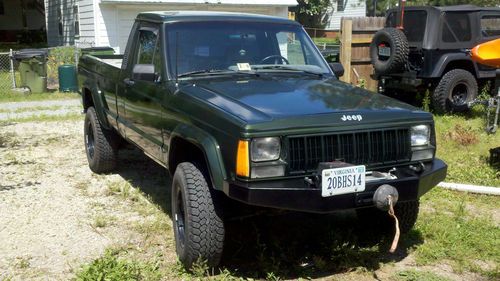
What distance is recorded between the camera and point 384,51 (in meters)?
10.2

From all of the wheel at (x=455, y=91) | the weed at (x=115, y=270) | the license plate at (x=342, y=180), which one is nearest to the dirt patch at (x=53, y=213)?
the weed at (x=115, y=270)

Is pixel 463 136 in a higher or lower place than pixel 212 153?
lower

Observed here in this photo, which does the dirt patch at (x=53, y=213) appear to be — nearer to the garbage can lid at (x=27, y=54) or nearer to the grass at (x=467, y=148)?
the grass at (x=467, y=148)

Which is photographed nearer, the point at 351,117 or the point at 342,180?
the point at 342,180

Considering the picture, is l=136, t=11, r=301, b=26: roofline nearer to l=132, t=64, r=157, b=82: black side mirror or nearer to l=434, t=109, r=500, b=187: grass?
l=132, t=64, r=157, b=82: black side mirror

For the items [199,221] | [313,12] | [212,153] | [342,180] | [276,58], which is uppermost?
[313,12]

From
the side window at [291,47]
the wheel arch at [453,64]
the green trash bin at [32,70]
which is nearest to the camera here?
the side window at [291,47]

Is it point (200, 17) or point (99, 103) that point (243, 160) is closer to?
point (200, 17)

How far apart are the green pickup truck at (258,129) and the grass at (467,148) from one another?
2.22 m

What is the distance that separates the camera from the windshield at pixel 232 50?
4.48 metres

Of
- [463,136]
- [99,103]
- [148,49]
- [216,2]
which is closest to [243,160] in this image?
[148,49]

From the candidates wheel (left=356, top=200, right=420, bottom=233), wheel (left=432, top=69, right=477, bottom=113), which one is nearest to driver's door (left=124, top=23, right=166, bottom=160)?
wheel (left=356, top=200, right=420, bottom=233)

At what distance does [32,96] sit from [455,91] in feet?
31.9

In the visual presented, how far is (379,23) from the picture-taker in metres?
11.9
